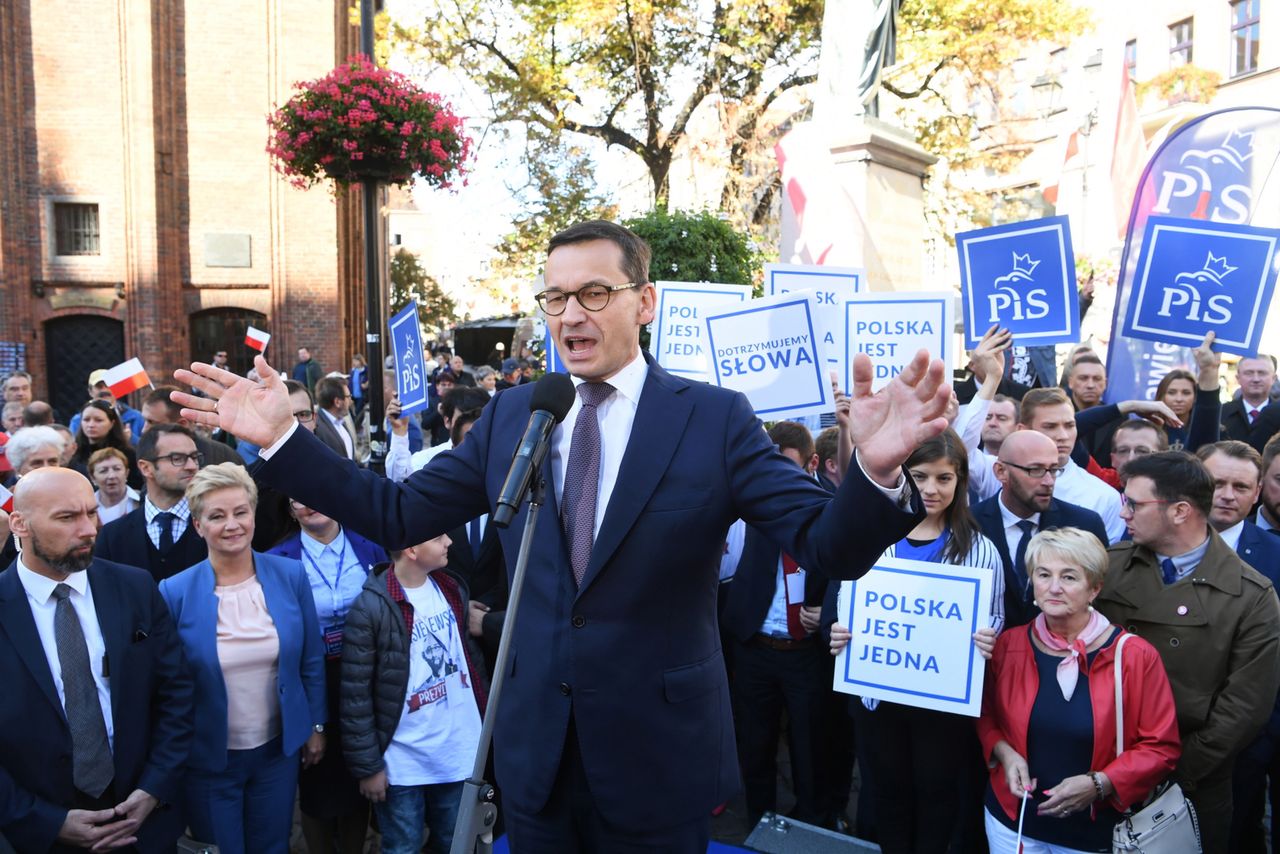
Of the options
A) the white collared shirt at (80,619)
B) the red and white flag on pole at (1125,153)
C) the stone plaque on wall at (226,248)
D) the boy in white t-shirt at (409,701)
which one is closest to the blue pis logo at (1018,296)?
the boy in white t-shirt at (409,701)

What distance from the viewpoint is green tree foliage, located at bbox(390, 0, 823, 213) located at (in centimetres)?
1994

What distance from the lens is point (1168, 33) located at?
3691 centimetres

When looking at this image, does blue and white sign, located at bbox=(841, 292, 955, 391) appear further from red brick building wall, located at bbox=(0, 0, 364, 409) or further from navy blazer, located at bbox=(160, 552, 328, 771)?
red brick building wall, located at bbox=(0, 0, 364, 409)

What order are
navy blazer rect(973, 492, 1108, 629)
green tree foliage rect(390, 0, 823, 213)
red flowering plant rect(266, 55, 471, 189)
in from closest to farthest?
navy blazer rect(973, 492, 1108, 629), red flowering plant rect(266, 55, 471, 189), green tree foliage rect(390, 0, 823, 213)

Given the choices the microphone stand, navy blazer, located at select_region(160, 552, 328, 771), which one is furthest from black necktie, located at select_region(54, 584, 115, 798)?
the microphone stand

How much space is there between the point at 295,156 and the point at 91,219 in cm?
1345

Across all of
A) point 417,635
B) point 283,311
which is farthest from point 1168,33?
point 417,635

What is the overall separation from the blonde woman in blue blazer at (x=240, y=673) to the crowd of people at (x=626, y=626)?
13 millimetres

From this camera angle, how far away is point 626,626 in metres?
2.29

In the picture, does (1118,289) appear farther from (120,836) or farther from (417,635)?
(120,836)

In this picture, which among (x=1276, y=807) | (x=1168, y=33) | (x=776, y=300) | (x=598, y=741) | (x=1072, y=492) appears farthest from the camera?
(x=1168, y=33)

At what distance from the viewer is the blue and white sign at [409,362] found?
7152 mm

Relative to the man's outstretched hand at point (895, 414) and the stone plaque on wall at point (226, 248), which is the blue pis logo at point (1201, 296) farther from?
the stone plaque on wall at point (226, 248)

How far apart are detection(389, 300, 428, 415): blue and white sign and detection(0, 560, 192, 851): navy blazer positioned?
3.37m
